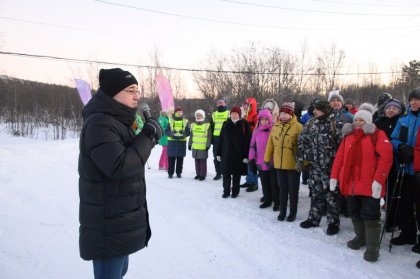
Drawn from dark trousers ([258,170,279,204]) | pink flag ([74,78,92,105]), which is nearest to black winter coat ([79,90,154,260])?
dark trousers ([258,170,279,204])

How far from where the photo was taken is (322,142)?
4.91m

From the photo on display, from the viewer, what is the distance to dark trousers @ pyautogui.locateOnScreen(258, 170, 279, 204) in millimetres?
6043

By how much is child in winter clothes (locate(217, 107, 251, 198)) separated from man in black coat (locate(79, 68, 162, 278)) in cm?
471

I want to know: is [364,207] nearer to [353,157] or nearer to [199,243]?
[353,157]

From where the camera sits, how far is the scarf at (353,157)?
4.23m

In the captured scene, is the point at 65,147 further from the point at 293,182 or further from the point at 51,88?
the point at 51,88

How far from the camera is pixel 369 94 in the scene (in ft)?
148

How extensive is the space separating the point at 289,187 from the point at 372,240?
5.38 ft

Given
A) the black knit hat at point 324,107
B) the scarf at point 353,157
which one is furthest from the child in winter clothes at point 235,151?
the scarf at point 353,157

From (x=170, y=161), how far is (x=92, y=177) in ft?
Result: 23.7

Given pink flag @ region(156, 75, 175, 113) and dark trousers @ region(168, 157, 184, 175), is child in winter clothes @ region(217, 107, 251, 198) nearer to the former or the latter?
pink flag @ region(156, 75, 175, 113)

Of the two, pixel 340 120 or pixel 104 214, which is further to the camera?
pixel 340 120

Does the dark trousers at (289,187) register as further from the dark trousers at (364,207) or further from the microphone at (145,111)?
the microphone at (145,111)

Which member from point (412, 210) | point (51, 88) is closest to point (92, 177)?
point (412, 210)
